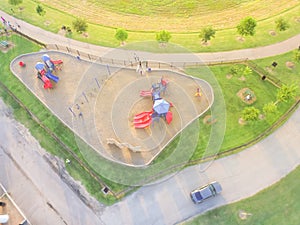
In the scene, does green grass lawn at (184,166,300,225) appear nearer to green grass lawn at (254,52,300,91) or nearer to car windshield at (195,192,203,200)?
car windshield at (195,192,203,200)

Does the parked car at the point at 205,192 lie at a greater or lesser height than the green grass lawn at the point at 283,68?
lesser

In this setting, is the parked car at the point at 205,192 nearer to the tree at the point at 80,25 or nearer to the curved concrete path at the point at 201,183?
the curved concrete path at the point at 201,183

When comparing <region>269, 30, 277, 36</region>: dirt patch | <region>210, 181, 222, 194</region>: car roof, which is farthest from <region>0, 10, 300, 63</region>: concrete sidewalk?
<region>210, 181, 222, 194</region>: car roof

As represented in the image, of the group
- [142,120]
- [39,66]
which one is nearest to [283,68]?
[142,120]

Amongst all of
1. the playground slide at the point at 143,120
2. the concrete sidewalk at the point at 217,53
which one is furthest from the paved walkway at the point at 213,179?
the concrete sidewalk at the point at 217,53

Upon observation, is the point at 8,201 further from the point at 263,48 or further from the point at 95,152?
the point at 263,48

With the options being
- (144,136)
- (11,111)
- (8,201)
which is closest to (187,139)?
(144,136)

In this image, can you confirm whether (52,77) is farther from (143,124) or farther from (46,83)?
(143,124)
